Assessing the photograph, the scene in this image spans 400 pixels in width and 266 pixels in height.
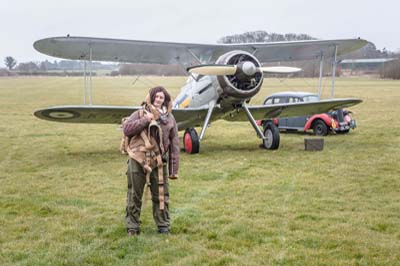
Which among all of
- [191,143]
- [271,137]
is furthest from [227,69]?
[271,137]

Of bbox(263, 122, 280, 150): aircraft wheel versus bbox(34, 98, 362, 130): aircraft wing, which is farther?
bbox(263, 122, 280, 150): aircraft wheel

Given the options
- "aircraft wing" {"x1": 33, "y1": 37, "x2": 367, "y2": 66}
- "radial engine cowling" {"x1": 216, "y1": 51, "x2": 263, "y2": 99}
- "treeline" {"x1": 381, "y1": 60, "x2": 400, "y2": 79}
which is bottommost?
"radial engine cowling" {"x1": 216, "y1": 51, "x2": 263, "y2": 99}

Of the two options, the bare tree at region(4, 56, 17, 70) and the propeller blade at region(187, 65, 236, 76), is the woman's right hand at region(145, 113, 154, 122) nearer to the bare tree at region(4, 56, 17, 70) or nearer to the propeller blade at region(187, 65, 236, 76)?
the propeller blade at region(187, 65, 236, 76)

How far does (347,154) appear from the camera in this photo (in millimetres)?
10938

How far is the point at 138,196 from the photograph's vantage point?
5.11 m

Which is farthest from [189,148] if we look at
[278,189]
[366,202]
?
[366,202]

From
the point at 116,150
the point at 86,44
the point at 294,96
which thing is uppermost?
the point at 86,44

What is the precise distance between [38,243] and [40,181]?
11.7 feet

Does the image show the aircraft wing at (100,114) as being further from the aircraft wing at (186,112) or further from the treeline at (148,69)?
the treeline at (148,69)

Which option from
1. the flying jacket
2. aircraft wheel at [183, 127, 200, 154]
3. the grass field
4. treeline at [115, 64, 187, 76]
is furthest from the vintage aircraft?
the flying jacket

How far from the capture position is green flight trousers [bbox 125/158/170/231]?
5.03m

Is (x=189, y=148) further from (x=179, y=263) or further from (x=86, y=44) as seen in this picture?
(x=179, y=263)

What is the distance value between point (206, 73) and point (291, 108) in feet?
10.8

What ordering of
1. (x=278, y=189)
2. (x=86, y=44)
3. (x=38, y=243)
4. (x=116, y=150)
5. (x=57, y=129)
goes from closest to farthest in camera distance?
(x=38, y=243) → (x=278, y=189) → (x=86, y=44) → (x=116, y=150) → (x=57, y=129)
